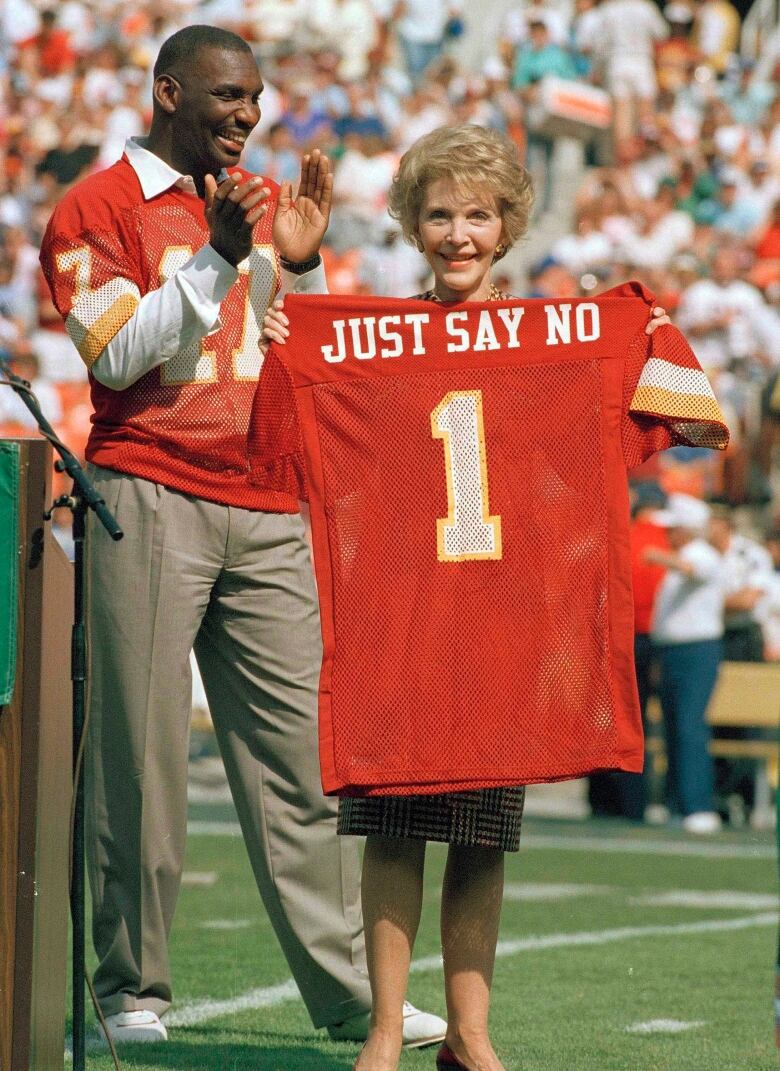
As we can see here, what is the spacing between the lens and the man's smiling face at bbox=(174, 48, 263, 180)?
4.61 meters

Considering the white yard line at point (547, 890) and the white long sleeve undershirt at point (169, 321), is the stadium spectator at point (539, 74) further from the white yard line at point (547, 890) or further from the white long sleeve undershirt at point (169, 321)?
the white long sleeve undershirt at point (169, 321)

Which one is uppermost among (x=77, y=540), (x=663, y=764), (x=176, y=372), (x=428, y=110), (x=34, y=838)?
(x=428, y=110)

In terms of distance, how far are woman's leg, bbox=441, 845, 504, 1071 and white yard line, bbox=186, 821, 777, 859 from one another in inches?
233

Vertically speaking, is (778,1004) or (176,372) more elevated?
(176,372)

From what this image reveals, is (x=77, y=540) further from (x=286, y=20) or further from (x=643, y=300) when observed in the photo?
(x=286, y=20)

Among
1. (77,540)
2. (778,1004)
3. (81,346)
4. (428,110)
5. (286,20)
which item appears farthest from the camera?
(286,20)

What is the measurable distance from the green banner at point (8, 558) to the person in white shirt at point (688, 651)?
839 cm

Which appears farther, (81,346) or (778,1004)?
(81,346)

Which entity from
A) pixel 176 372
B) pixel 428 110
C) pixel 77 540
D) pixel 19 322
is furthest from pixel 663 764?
Result: pixel 77 540

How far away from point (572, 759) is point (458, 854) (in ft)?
1.03

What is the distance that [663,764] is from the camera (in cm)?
1304

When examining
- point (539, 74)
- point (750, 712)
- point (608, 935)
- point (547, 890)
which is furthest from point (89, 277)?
point (539, 74)

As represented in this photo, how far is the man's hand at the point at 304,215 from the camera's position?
435cm

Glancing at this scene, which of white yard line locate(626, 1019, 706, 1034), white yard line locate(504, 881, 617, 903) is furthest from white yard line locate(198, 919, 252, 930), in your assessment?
white yard line locate(626, 1019, 706, 1034)
